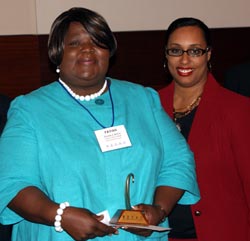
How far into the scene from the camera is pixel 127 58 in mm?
3934

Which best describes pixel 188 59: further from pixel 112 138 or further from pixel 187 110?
Answer: pixel 112 138

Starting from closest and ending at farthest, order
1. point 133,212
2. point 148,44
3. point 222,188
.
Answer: point 133,212 < point 222,188 < point 148,44

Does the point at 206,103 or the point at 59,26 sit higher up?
the point at 59,26

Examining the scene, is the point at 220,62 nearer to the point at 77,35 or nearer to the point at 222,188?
the point at 222,188

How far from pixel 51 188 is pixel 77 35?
0.60 meters

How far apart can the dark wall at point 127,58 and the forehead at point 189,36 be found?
4.55 ft

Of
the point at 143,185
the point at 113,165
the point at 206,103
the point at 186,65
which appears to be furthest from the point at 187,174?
the point at 186,65

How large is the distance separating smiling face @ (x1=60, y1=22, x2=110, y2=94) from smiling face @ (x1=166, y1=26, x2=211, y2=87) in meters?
0.61

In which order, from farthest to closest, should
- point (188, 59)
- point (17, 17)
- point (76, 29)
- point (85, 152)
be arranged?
1. point (17, 17)
2. point (188, 59)
3. point (76, 29)
4. point (85, 152)

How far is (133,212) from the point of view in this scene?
1795 millimetres

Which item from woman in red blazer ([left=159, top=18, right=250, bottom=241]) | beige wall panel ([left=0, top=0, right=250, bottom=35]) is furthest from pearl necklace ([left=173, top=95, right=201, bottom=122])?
beige wall panel ([left=0, top=0, right=250, bottom=35])

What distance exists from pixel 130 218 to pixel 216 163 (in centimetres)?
73

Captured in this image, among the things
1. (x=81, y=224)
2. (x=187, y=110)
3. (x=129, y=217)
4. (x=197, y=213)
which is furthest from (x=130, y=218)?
(x=187, y=110)

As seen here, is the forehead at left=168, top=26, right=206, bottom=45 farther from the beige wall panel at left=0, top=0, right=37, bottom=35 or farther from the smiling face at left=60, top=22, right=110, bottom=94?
the beige wall panel at left=0, top=0, right=37, bottom=35
